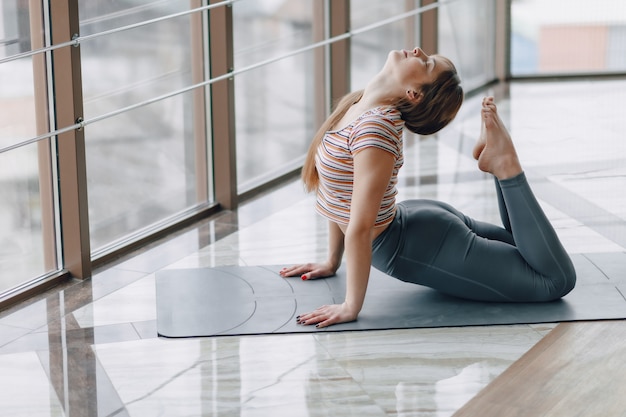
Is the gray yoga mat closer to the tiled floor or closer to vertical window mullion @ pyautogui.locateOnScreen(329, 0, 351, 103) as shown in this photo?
the tiled floor

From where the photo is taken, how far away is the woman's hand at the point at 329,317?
111 inches

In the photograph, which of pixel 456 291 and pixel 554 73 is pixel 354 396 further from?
pixel 554 73

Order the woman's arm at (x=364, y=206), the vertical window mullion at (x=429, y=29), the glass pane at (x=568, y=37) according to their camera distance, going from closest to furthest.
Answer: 1. the woman's arm at (x=364, y=206)
2. the vertical window mullion at (x=429, y=29)
3. the glass pane at (x=568, y=37)

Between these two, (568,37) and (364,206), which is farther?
(568,37)

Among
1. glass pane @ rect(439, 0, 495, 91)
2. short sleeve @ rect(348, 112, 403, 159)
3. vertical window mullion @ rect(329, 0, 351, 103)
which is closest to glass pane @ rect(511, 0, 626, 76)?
glass pane @ rect(439, 0, 495, 91)

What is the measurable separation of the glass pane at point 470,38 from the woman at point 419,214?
9.97 feet

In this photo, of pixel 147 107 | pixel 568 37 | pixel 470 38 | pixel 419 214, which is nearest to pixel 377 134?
pixel 419 214

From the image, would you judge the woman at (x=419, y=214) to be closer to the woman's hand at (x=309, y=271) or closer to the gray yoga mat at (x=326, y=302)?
the gray yoga mat at (x=326, y=302)

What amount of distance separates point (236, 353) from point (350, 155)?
0.59m

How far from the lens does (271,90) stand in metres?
4.43

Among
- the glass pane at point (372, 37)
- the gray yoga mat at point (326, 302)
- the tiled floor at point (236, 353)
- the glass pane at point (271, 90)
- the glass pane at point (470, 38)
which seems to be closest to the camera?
Answer: the tiled floor at point (236, 353)

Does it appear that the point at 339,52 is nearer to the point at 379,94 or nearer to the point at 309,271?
the point at 309,271

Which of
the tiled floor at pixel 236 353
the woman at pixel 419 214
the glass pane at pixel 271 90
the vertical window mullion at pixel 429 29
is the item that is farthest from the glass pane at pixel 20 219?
the vertical window mullion at pixel 429 29

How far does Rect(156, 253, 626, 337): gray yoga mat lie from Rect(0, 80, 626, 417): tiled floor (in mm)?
49
